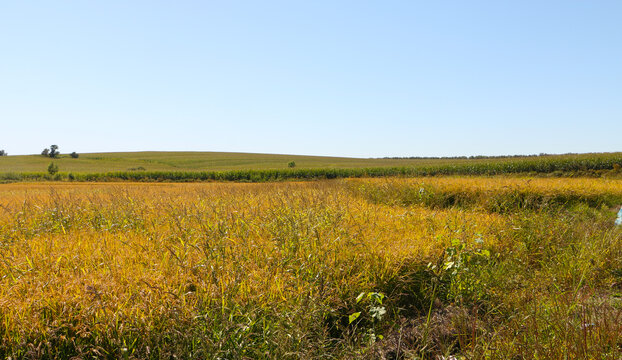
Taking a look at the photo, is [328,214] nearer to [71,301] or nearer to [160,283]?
[160,283]

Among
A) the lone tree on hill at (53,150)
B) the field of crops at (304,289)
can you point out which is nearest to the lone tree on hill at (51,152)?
the lone tree on hill at (53,150)

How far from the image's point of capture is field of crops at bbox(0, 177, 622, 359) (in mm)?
2682

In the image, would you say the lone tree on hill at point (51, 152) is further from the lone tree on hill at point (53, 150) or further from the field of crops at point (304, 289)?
the field of crops at point (304, 289)

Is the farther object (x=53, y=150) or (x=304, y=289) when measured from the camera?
(x=53, y=150)

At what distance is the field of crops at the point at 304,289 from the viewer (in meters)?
2.68

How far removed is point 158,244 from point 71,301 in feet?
6.39

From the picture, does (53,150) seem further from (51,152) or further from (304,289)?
(304,289)

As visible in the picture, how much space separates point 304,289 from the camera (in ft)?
12.2

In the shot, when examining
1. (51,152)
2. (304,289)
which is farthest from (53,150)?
(304,289)

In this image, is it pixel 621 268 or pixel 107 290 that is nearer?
pixel 107 290

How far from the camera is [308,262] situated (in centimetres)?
423

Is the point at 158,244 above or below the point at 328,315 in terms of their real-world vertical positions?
above

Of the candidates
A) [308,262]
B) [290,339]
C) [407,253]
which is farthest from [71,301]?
[407,253]

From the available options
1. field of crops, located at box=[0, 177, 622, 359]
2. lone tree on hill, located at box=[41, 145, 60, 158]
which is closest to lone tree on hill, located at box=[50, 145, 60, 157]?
lone tree on hill, located at box=[41, 145, 60, 158]
